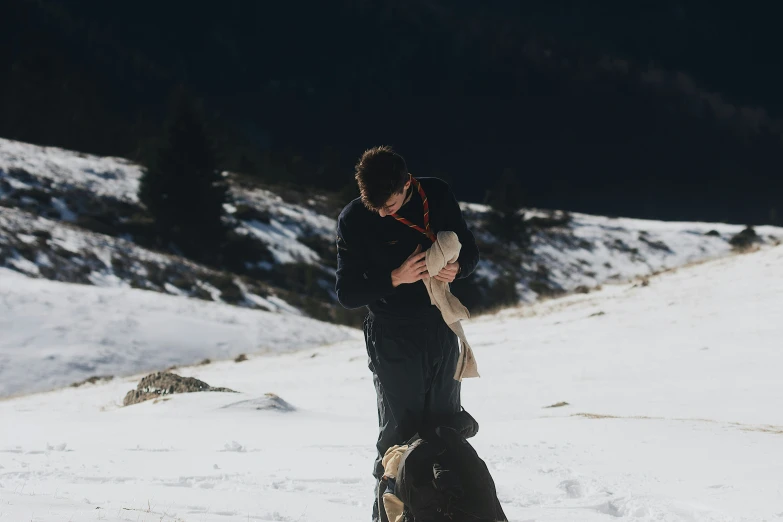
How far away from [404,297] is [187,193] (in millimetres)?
30063

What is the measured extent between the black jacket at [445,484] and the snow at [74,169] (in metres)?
27.8

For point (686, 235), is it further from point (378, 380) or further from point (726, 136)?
point (726, 136)

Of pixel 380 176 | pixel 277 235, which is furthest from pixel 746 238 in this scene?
pixel 380 176

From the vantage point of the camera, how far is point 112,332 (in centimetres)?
1527

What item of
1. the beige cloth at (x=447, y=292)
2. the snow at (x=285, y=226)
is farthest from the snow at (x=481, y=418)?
the snow at (x=285, y=226)

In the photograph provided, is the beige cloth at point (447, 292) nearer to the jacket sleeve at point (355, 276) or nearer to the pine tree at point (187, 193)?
the jacket sleeve at point (355, 276)

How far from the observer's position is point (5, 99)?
257 ft

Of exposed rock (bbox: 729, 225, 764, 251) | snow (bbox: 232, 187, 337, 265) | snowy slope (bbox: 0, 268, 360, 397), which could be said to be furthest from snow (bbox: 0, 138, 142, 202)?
exposed rock (bbox: 729, 225, 764, 251)

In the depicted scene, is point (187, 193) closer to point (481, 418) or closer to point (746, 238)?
point (746, 238)

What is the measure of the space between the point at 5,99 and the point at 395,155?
84.8 m

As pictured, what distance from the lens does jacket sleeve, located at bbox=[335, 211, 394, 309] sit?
3.54 meters

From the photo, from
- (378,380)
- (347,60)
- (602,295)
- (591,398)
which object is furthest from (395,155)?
(347,60)

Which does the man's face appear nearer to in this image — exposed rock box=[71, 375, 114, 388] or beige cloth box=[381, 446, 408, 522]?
beige cloth box=[381, 446, 408, 522]

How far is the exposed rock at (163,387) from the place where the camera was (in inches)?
373
